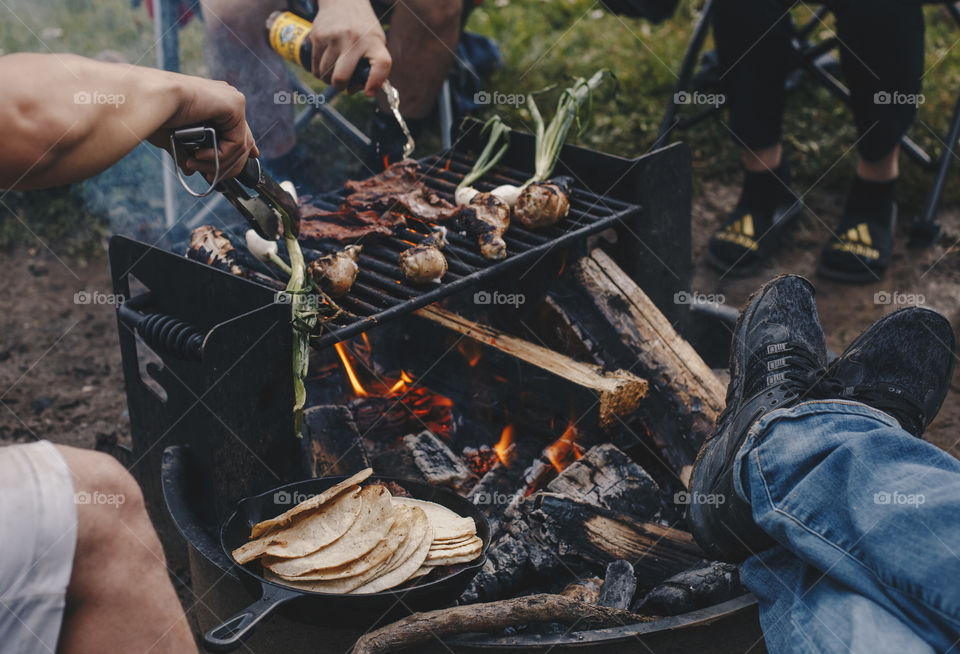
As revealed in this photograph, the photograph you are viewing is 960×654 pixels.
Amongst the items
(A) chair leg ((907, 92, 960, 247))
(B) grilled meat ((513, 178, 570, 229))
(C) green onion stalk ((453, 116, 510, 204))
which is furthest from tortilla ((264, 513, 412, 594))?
(A) chair leg ((907, 92, 960, 247))

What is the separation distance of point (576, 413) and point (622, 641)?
3.47ft

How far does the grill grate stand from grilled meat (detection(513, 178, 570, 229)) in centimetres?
4

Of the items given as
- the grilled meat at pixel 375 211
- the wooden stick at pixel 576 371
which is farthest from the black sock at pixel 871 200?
the grilled meat at pixel 375 211

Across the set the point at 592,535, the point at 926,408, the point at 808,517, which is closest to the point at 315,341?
the point at 592,535

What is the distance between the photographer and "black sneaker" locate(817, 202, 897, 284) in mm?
4539

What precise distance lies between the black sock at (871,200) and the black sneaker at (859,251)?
0.01 m

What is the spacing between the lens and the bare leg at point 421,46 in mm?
4070

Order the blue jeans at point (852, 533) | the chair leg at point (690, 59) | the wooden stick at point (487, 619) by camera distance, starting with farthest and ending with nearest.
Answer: the chair leg at point (690, 59) → the wooden stick at point (487, 619) → the blue jeans at point (852, 533)

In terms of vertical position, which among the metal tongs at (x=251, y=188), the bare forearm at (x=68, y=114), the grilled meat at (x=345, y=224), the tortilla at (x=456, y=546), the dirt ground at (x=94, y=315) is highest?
the bare forearm at (x=68, y=114)

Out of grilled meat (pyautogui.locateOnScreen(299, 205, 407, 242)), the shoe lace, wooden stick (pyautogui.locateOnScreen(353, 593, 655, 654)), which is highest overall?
grilled meat (pyautogui.locateOnScreen(299, 205, 407, 242))

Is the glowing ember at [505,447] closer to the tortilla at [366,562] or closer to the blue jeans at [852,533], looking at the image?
the tortilla at [366,562]

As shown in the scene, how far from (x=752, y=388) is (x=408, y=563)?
1153mm

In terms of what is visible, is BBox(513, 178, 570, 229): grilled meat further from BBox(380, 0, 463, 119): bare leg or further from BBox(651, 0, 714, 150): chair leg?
BBox(651, 0, 714, 150): chair leg

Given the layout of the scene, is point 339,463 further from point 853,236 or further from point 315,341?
point 853,236
